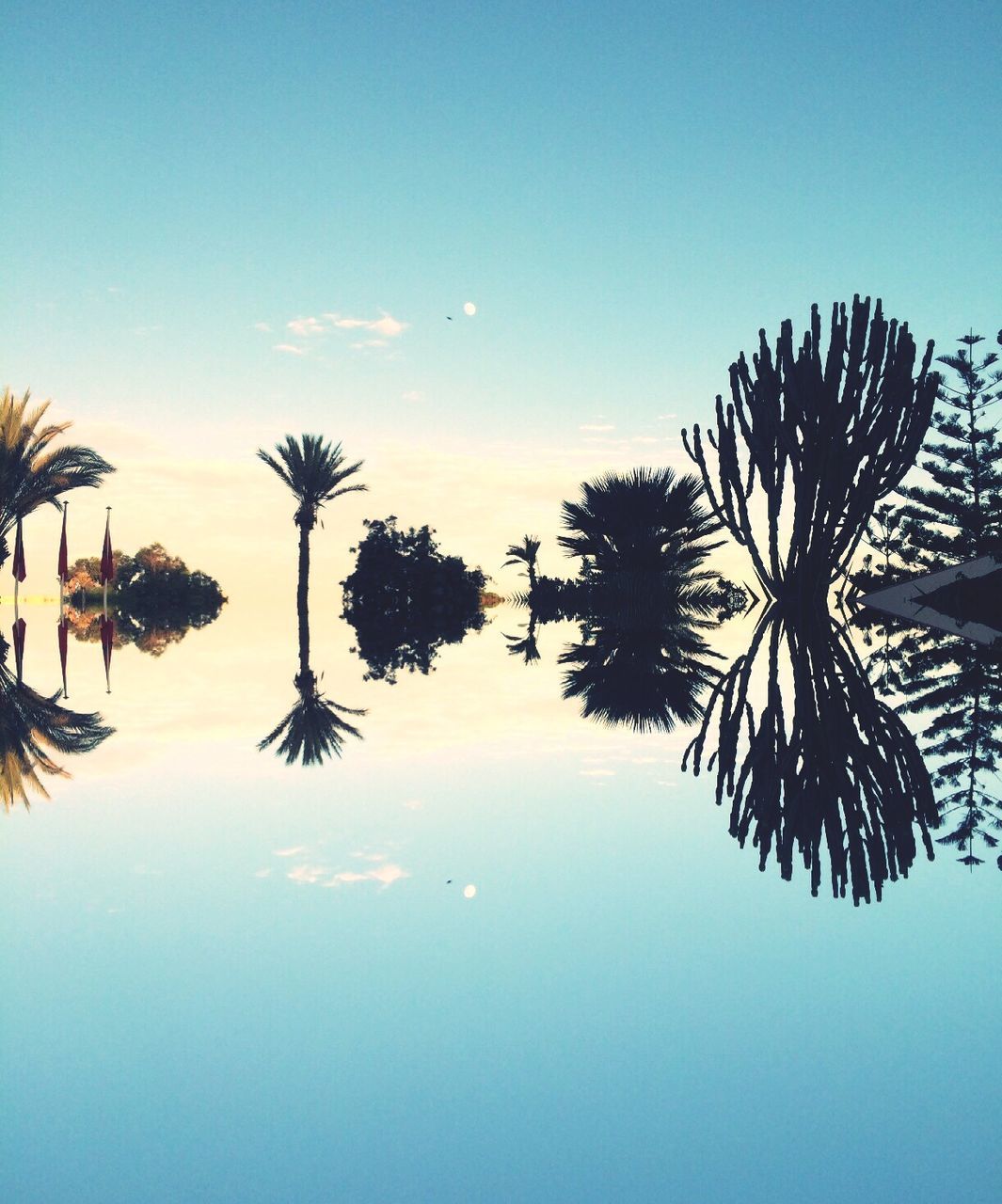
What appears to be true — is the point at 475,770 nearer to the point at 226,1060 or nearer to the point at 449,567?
the point at 226,1060

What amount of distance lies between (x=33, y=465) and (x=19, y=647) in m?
13.9

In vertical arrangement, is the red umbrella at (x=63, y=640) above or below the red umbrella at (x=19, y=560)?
below

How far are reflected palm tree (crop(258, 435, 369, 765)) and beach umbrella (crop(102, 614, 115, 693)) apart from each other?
5.67 feet

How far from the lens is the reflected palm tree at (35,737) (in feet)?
14.2

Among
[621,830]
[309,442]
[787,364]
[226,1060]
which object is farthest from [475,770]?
[309,442]

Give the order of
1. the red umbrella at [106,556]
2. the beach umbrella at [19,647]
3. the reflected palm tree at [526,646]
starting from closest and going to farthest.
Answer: the beach umbrella at [19,647] < the reflected palm tree at [526,646] < the red umbrella at [106,556]

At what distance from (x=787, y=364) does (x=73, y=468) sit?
18.6 meters

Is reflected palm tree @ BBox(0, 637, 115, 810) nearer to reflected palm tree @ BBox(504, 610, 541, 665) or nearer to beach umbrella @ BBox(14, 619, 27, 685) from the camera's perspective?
beach umbrella @ BBox(14, 619, 27, 685)

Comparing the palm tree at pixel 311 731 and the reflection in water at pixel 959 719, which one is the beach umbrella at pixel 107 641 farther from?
the reflection in water at pixel 959 719

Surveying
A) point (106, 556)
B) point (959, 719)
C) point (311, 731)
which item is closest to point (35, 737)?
point (311, 731)

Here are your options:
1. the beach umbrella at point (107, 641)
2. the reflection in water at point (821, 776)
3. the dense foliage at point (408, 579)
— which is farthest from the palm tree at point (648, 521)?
the reflection in water at point (821, 776)

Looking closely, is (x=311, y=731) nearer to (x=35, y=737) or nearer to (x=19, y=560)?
(x=35, y=737)

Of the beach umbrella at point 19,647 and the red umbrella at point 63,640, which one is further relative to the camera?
the beach umbrella at point 19,647

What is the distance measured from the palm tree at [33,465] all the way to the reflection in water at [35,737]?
19.4 metres
